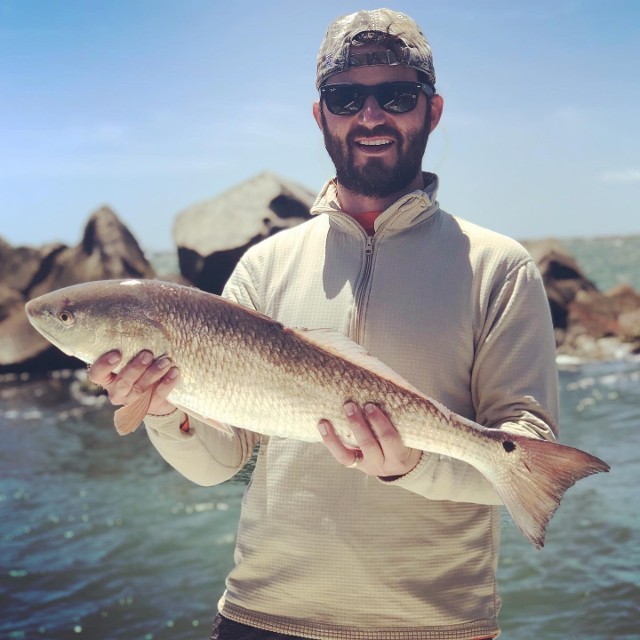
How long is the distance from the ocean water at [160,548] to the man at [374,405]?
15.3 feet

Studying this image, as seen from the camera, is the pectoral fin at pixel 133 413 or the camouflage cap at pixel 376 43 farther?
the camouflage cap at pixel 376 43

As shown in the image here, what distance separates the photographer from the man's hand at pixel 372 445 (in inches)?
104

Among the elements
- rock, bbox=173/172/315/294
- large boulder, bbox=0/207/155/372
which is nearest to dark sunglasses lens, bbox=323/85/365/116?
rock, bbox=173/172/315/294

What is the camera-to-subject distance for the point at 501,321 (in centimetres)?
291

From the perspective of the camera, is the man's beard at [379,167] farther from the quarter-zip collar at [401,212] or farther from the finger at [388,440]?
the finger at [388,440]

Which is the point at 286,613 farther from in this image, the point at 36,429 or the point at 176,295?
the point at 36,429

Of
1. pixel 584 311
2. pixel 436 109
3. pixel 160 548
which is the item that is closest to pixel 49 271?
pixel 160 548

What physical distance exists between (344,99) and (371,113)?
6.2 inches

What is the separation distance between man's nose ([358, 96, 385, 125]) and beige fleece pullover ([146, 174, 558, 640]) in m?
0.37

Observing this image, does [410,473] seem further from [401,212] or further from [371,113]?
[371,113]

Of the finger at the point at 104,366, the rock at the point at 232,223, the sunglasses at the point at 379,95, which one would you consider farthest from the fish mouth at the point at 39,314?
the rock at the point at 232,223

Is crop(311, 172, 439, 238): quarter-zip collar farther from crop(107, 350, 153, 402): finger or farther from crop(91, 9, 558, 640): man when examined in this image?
crop(107, 350, 153, 402): finger

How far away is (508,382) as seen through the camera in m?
2.85

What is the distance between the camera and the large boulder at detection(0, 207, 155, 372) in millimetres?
19750
